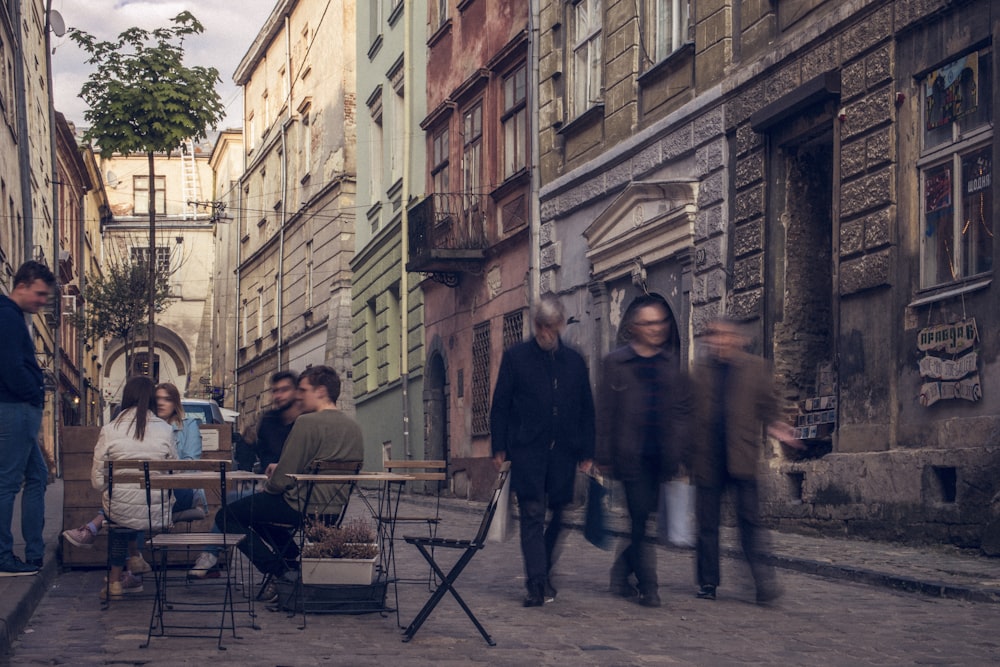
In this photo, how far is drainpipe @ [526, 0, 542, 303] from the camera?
2039cm

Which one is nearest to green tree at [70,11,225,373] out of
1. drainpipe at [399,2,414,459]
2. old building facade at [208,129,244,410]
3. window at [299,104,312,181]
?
drainpipe at [399,2,414,459]

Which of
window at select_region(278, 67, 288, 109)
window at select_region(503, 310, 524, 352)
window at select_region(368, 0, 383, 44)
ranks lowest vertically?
window at select_region(503, 310, 524, 352)

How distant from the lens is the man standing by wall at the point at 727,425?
8.50 meters

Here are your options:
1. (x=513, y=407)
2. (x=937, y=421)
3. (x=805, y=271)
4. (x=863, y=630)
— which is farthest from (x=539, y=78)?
(x=863, y=630)

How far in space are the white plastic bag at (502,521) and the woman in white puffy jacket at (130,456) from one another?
6.80 feet

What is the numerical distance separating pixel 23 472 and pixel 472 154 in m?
15.6

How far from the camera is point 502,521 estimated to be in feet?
25.1

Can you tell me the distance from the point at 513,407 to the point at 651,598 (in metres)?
1.42

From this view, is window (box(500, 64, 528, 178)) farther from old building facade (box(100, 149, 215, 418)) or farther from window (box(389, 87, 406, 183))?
old building facade (box(100, 149, 215, 418))

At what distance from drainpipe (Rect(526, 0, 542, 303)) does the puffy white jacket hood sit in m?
11.6

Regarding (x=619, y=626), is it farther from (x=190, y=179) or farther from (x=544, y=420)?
(x=190, y=179)

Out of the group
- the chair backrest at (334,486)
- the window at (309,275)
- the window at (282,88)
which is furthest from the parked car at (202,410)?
the chair backrest at (334,486)

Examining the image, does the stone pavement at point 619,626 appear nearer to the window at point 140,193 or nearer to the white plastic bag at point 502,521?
the white plastic bag at point 502,521

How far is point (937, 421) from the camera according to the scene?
442 inches
